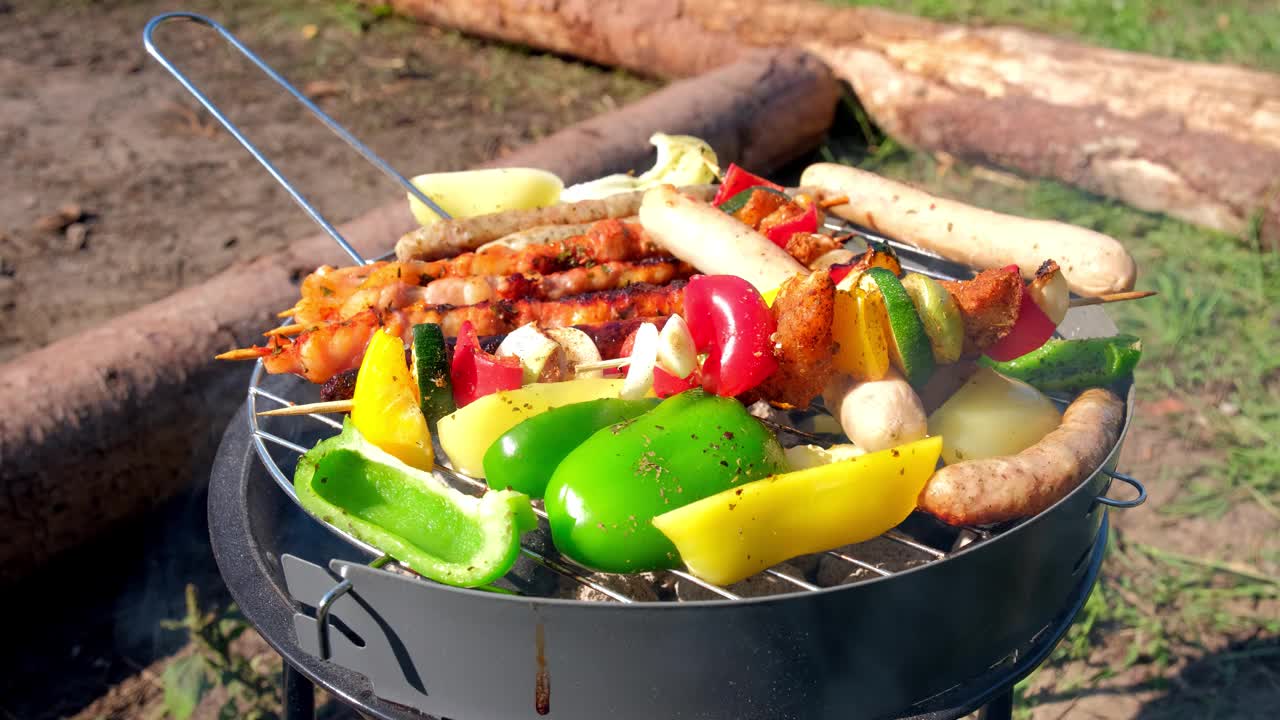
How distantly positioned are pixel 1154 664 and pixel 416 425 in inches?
112

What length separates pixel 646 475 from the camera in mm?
1907

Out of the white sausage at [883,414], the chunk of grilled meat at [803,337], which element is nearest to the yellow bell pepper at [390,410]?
the chunk of grilled meat at [803,337]

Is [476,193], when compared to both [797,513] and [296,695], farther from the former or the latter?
[797,513]

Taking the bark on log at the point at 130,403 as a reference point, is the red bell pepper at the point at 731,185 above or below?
above

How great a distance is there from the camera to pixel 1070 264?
2445 millimetres

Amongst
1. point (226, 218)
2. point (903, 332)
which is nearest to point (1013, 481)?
point (903, 332)

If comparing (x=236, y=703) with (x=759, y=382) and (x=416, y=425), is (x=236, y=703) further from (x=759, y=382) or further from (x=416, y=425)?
(x=759, y=382)

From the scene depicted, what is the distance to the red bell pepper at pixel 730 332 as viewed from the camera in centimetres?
209

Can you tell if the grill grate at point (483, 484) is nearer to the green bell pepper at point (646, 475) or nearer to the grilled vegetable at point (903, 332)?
the green bell pepper at point (646, 475)

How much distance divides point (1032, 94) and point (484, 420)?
5.06 meters

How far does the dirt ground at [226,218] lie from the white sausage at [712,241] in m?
1.99

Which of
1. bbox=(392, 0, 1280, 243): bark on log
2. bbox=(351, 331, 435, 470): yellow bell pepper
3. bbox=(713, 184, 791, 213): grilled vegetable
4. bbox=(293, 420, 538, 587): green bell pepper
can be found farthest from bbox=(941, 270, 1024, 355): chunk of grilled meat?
bbox=(392, 0, 1280, 243): bark on log

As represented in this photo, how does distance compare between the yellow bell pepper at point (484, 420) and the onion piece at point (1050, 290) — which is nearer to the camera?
the yellow bell pepper at point (484, 420)

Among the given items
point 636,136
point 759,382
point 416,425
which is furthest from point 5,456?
point 636,136
